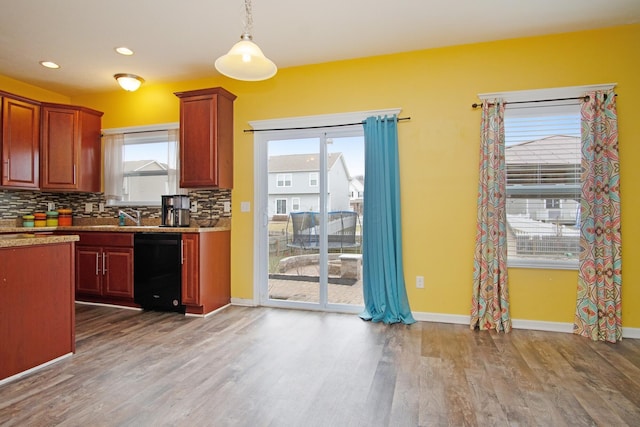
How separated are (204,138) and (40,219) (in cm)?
263

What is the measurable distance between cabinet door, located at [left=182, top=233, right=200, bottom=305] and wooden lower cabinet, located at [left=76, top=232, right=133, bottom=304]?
704 mm

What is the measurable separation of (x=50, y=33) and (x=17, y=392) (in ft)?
9.90

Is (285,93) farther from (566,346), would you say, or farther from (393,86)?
(566,346)

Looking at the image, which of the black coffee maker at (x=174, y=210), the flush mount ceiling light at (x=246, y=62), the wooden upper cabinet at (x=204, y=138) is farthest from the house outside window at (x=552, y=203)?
the black coffee maker at (x=174, y=210)

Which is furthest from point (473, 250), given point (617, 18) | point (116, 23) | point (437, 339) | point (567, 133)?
point (116, 23)

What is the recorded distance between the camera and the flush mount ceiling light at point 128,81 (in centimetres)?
404

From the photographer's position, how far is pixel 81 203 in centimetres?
478

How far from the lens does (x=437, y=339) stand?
2922 mm

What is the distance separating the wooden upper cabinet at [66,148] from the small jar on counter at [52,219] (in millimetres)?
499

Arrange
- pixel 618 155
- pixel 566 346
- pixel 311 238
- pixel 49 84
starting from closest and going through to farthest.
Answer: pixel 566 346 → pixel 618 155 → pixel 311 238 → pixel 49 84

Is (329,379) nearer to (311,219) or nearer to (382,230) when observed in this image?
(382,230)

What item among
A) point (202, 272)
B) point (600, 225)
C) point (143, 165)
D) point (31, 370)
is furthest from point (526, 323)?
point (143, 165)

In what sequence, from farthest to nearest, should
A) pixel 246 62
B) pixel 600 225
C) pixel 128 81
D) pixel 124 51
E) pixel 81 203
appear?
1. pixel 81 203
2. pixel 128 81
3. pixel 124 51
4. pixel 600 225
5. pixel 246 62

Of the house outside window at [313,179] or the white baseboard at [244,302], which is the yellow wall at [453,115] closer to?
the white baseboard at [244,302]
